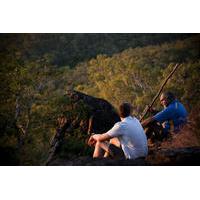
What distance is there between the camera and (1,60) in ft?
31.0

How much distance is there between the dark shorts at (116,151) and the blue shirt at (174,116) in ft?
3.25

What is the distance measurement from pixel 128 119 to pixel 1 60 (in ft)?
7.92

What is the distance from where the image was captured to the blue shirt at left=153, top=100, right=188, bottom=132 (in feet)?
31.2

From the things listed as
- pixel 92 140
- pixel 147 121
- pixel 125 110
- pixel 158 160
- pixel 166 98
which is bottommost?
pixel 158 160

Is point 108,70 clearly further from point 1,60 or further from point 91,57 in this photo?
point 1,60

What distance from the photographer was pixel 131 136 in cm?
877

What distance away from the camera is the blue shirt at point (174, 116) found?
31.2ft

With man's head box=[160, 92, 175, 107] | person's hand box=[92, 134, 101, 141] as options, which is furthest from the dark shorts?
man's head box=[160, 92, 175, 107]

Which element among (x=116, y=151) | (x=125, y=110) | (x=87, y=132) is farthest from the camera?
(x=87, y=132)

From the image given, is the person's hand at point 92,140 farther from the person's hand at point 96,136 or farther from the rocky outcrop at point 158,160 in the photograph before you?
the rocky outcrop at point 158,160

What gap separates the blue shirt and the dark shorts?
0.99m

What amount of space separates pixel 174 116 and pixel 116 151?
1308mm

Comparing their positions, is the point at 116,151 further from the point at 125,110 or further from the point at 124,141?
the point at 125,110

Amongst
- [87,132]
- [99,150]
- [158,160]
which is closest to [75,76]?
[87,132]
